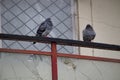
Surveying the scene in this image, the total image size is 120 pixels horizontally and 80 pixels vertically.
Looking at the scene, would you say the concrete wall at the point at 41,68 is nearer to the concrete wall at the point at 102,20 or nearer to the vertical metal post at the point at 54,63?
the vertical metal post at the point at 54,63

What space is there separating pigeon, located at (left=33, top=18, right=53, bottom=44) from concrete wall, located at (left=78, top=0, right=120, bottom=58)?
0.64m

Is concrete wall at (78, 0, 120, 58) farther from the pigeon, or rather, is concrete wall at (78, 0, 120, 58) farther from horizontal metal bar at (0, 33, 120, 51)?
horizontal metal bar at (0, 33, 120, 51)

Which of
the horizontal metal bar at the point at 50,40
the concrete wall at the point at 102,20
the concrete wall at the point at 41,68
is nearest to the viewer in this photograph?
the horizontal metal bar at the point at 50,40

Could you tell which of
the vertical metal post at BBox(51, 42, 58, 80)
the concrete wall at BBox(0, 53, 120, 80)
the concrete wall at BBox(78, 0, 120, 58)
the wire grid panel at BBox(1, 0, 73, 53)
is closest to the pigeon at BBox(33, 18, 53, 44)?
the wire grid panel at BBox(1, 0, 73, 53)

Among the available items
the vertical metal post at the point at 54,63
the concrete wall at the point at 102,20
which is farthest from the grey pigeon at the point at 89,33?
the vertical metal post at the point at 54,63

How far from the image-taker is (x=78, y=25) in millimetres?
7176

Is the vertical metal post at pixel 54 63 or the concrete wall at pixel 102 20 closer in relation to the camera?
the vertical metal post at pixel 54 63

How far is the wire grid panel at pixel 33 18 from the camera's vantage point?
695 centimetres

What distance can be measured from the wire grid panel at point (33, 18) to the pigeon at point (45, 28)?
0.38m

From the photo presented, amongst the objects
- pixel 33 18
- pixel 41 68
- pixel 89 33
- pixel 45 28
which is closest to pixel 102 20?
pixel 89 33

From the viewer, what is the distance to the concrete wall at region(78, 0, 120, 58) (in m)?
7.26

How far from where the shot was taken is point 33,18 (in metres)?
7.09

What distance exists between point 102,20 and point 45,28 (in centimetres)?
117

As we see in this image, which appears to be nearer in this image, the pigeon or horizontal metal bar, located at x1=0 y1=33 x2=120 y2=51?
horizontal metal bar, located at x1=0 y1=33 x2=120 y2=51
